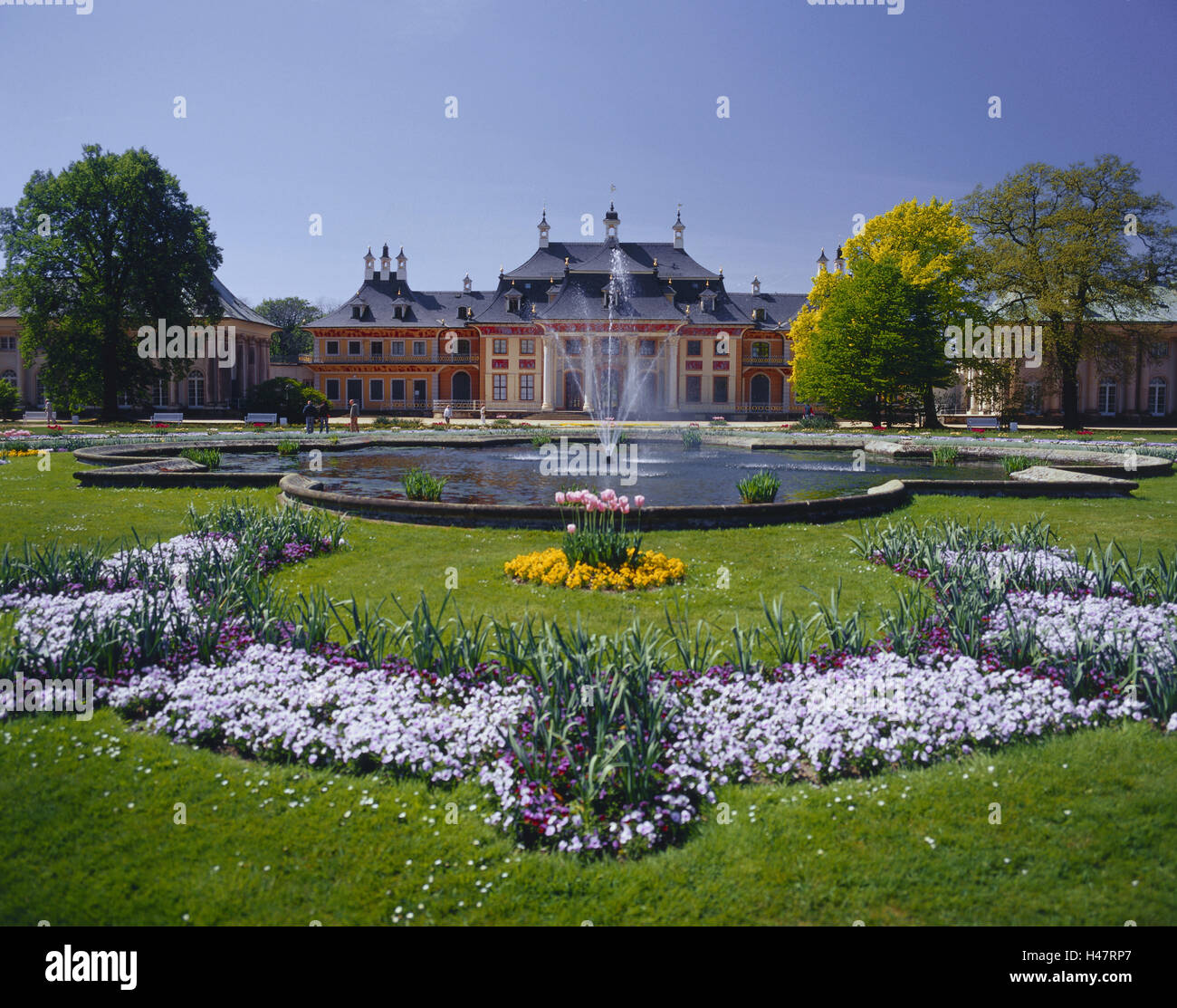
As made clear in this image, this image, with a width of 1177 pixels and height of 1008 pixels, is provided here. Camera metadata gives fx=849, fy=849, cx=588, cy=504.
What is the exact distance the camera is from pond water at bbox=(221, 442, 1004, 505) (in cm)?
1400

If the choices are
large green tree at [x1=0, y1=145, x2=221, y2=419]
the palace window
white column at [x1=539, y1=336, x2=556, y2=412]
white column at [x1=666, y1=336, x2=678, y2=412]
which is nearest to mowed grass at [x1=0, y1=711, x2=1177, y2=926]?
large green tree at [x1=0, y1=145, x2=221, y2=419]

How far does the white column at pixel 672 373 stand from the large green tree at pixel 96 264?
2840 centimetres

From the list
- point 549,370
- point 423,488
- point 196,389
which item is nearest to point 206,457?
point 423,488

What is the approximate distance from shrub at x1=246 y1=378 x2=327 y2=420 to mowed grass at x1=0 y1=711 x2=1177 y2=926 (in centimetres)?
3984

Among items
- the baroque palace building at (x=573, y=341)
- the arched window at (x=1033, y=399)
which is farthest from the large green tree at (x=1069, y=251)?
the baroque palace building at (x=573, y=341)

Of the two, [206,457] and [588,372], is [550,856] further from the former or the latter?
[588,372]

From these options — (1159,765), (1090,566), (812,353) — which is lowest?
(1159,765)

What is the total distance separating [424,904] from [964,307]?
1614 inches

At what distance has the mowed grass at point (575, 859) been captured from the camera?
10.2 feet

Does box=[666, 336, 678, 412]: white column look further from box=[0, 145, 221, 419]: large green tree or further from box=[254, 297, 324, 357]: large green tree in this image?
box=[254, 297, 324, 357]: large green tree
